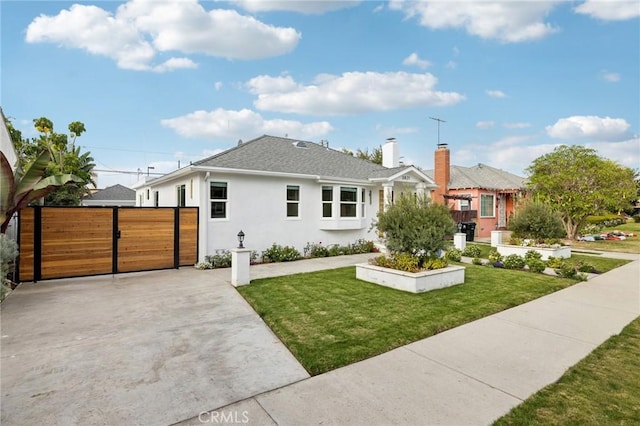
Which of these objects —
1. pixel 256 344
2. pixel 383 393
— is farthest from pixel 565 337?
pixel 256 344

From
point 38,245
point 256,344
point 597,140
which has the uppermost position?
point 597,140

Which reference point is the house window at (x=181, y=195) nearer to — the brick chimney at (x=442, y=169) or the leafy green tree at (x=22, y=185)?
the leafy green tree at (x=22, y=185)

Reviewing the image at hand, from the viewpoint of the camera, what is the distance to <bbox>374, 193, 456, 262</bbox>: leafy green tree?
8.10 meters

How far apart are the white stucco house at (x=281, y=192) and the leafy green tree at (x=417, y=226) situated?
1.41 metres

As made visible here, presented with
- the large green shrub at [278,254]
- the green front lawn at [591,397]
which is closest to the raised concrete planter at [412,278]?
the green front lawn at [591,397]

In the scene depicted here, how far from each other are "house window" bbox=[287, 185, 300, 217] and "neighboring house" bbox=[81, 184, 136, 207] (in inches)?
855

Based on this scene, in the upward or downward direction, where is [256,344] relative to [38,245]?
downward

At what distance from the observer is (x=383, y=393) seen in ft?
11.2

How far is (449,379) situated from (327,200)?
34.8 feet

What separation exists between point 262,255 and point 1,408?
29.4 ft

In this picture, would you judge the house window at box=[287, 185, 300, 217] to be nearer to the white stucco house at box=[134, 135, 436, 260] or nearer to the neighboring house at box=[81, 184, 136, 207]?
the white stucco house at box=[134, 135, 436, 260]

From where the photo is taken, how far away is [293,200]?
42.9 ft

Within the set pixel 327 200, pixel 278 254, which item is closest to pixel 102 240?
pixel 278 254

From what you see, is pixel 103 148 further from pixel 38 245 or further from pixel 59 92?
pixel 38 245
